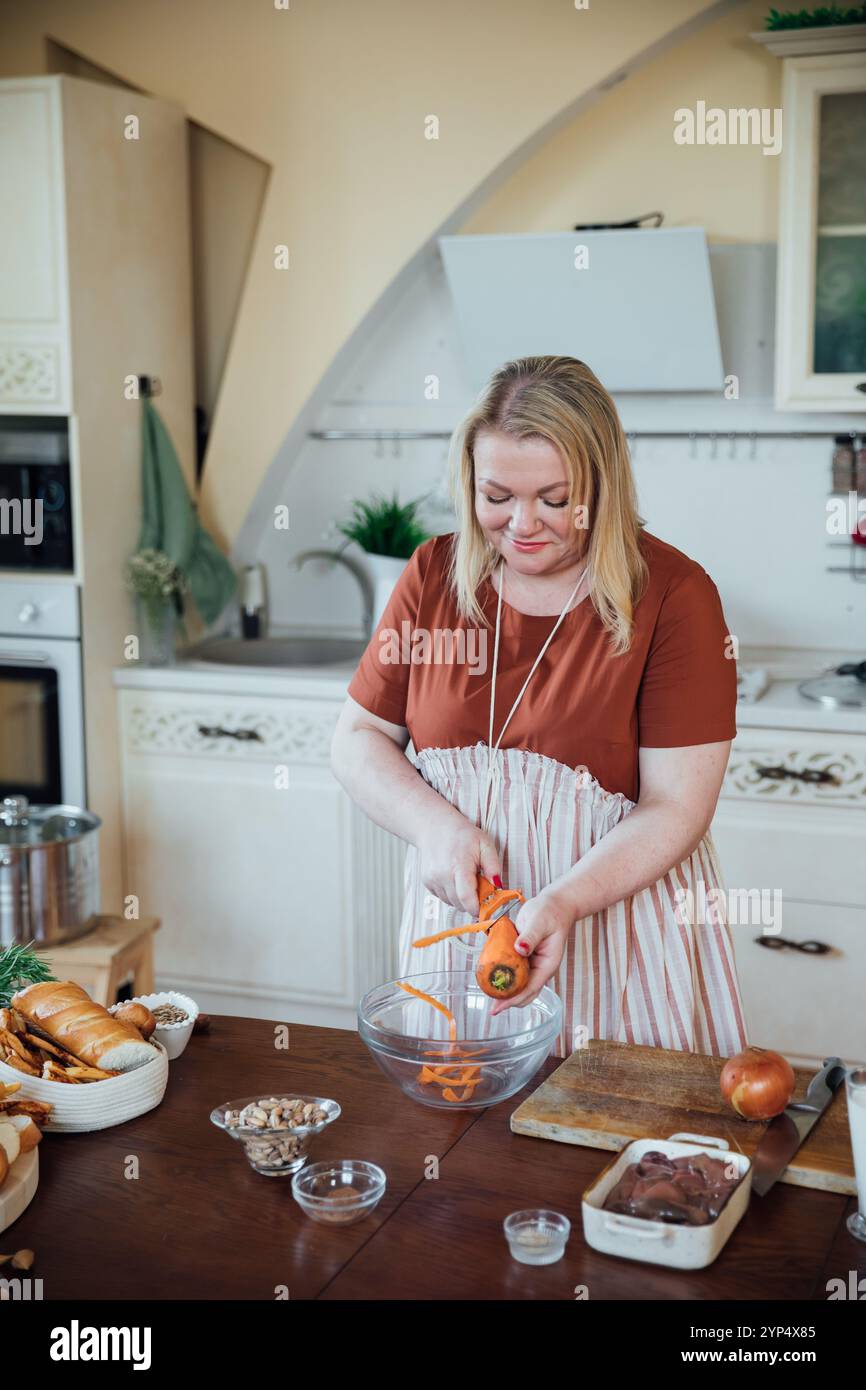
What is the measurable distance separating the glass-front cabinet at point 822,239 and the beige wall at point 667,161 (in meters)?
0.22

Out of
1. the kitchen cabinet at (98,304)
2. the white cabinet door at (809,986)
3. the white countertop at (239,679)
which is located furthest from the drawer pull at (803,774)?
the kitchen cabinet at (98,304)

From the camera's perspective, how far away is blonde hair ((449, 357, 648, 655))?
1.57m

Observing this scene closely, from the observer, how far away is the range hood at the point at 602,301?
9.60 ft

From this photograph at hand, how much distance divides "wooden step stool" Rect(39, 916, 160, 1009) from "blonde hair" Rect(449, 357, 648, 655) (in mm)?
1457

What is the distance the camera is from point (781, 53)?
274cm

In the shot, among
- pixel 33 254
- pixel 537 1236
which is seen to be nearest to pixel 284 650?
pixel 33 254

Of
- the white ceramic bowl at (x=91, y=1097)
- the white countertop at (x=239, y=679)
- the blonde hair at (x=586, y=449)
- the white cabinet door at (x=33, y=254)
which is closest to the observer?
the white ceramic bowl at (x=91, y=1097)

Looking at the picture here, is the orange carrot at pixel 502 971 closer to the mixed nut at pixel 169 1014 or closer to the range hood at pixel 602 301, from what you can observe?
the mixed nut at pixel 169 1014

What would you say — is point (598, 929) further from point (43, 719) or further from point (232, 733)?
point (43, 719)

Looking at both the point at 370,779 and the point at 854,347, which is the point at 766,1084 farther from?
the point at 854,347

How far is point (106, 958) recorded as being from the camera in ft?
8.86

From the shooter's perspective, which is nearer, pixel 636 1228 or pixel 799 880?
pixel 636 1228

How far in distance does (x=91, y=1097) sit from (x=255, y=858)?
184 cm
